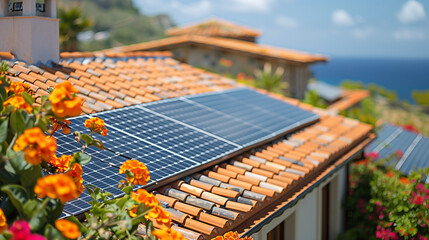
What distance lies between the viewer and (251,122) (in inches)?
363

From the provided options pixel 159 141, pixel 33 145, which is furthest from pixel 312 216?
pixel 33 145

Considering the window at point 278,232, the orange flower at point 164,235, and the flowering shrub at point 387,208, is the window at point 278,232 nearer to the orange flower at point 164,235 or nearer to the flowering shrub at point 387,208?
the flowering shrub at point 387,208

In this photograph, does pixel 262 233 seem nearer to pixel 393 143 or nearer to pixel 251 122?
pixel 251 122

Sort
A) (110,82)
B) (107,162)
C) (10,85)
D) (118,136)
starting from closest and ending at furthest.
Result: (10,85)
(107,162)
(118,136)
(110,82)

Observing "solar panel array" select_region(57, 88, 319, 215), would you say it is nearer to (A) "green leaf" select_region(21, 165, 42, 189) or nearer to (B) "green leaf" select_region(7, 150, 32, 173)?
(A) "green leaf" select_region(21, 165, 42, 189)

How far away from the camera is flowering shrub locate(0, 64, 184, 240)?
2936mm

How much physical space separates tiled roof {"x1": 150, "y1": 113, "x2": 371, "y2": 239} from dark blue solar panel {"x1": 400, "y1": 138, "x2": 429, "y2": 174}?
687cm

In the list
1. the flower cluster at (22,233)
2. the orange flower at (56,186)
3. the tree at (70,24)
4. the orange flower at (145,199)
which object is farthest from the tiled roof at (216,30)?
the flower cluster at (22,233)

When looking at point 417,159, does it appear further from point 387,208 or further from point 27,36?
point 27,36

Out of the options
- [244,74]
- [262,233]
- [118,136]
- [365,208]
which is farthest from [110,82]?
[244,74]

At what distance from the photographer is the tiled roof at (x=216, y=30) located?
32.4 m

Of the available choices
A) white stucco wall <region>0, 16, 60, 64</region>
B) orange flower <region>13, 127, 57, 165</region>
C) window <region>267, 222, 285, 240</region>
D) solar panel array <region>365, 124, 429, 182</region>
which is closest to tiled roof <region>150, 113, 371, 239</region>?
window <region>267, 222, 285, 240</region>

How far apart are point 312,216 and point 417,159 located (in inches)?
380

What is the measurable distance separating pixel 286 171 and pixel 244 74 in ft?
63.0
